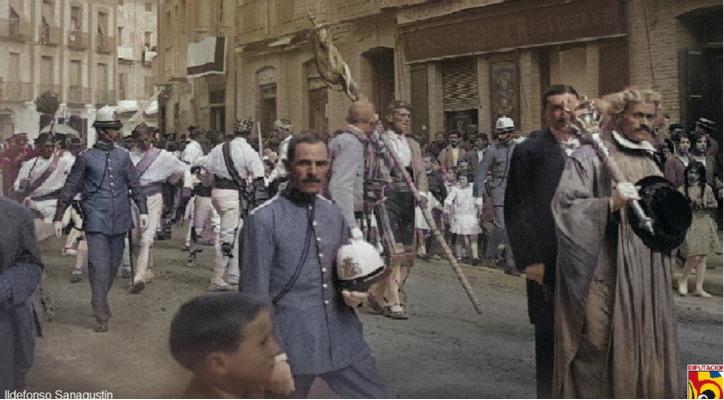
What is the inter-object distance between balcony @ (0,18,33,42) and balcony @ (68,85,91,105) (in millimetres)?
292

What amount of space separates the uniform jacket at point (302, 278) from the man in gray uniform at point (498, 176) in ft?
6.26

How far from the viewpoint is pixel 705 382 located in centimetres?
340

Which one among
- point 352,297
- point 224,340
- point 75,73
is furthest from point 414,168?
point 224,340

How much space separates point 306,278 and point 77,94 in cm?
203

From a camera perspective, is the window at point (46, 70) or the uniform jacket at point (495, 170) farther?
the uniform jacket at point (495, 170)

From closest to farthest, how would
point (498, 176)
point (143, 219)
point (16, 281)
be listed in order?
point (16, 281) → point (143, 219) → point (498, 176)

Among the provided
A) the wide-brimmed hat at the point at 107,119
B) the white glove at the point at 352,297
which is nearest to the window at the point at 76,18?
the wide-brimmed hat at the point at 107,119

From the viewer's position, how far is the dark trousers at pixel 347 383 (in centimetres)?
271

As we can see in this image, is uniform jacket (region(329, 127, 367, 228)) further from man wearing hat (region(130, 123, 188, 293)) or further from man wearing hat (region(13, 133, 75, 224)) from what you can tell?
man wearing hat (region(13, 133, 75, 224))

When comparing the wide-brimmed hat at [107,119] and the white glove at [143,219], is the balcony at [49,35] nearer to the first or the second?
the wide-brimmed hat at [107,119]

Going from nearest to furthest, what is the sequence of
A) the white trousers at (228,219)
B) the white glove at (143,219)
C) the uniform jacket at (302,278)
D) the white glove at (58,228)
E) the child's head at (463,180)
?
the uniform jacket at (302,278)
the white glove at (58,228)
the white glove at (143,219)
the white trousers at (228,219)
the child's head at (463,180)

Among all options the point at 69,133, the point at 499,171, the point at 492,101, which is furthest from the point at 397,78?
the point at 69,133

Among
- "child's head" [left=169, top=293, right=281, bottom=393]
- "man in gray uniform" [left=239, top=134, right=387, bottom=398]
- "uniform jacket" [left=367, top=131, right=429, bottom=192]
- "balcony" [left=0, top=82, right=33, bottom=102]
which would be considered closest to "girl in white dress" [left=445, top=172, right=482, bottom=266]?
"uniform jacket" [left=367, top=131, right=429, bottom=192]

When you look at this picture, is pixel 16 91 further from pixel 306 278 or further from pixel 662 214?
pixel 662 214
